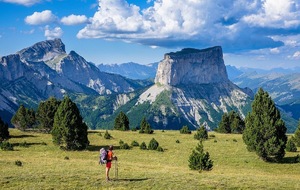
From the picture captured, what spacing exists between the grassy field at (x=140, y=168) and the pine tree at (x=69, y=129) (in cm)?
204

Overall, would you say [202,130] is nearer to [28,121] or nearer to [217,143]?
[217,143]

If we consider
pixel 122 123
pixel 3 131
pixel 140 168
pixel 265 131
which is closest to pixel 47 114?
pixel 3 131

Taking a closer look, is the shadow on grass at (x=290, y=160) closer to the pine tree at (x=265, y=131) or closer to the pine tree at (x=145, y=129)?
the pine tree at (x=265, y=131)

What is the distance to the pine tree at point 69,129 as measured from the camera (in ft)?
179

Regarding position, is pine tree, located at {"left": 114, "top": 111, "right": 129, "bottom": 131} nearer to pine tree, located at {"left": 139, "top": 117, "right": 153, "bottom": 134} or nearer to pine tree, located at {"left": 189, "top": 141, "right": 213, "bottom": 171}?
pine tree, located at {"left": 139, "top": 117, "right": 153, "bottom": 134}

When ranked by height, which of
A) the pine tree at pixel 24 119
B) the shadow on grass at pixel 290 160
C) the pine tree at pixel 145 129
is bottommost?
the shadow on grass at pixel 290 160

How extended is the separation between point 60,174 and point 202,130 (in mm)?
46003

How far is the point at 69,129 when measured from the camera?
54312 mm

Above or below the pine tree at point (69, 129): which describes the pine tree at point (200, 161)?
below

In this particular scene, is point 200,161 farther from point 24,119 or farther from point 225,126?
point 24,119

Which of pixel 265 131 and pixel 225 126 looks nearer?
pixel 265 131

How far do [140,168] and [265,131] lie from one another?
69.9 ft

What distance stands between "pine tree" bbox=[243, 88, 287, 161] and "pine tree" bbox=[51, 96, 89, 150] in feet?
92.7

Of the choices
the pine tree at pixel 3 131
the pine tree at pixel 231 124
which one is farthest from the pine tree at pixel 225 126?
the pine tree at pixel 3 131
